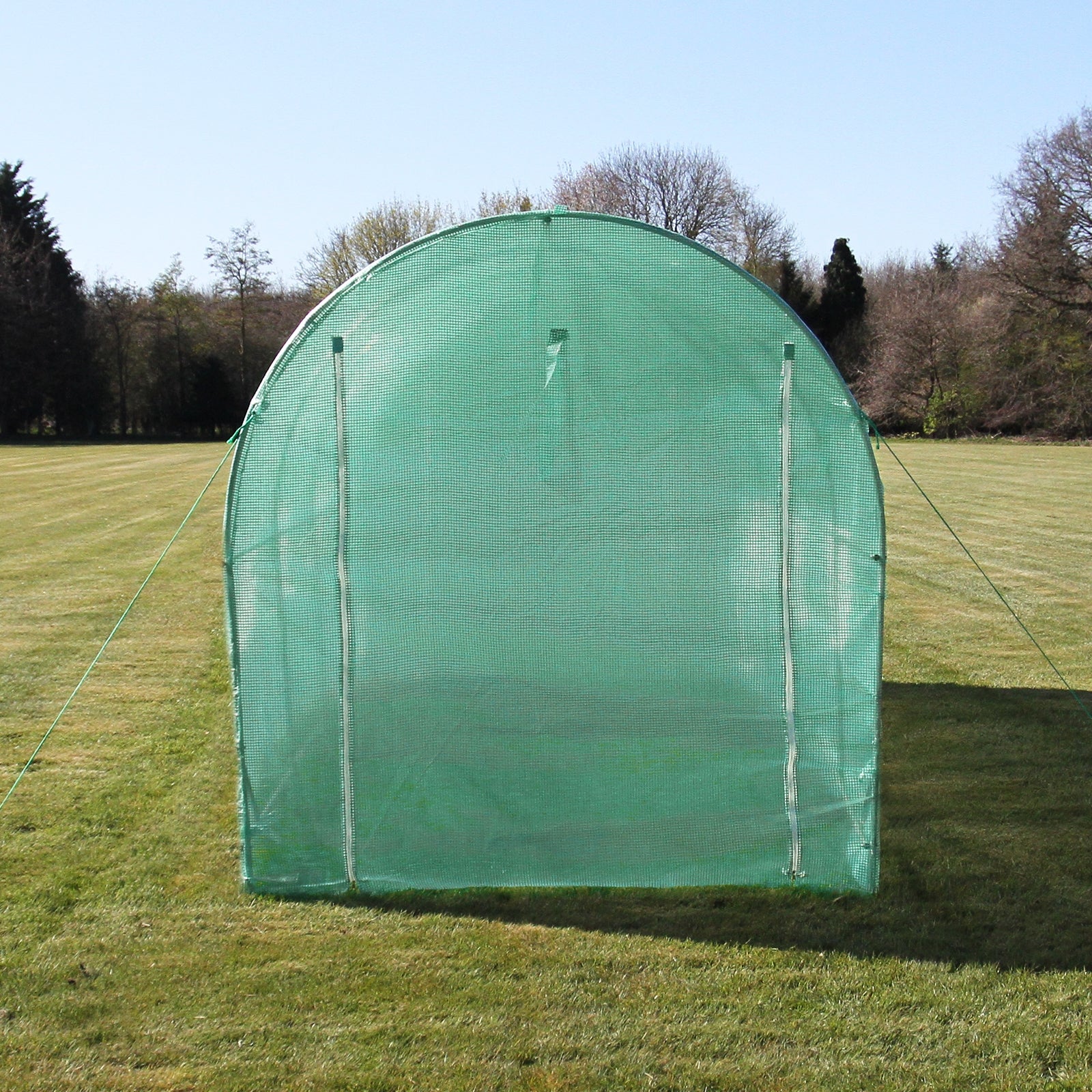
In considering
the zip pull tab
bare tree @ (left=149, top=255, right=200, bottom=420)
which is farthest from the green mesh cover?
bare tree @ (left=149, top=255, right=200, bottom=420)

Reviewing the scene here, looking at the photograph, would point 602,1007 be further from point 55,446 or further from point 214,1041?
point 55,446

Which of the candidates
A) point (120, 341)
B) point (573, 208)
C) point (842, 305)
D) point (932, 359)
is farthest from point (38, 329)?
point (932, 359)

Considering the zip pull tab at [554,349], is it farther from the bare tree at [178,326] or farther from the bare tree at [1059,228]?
the bare tree at [178,326]

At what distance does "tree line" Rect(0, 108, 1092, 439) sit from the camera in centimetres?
3916

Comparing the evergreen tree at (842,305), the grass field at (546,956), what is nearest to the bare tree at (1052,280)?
the evergreen tree at (842,305)

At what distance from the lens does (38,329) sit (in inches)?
1863

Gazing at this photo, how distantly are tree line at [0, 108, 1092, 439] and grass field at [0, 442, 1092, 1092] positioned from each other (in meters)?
35.7

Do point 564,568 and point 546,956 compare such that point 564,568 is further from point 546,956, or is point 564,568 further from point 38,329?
point 38,329

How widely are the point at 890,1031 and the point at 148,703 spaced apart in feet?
18.9

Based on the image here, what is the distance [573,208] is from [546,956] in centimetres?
4245

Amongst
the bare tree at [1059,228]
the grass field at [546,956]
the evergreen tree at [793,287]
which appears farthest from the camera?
the evergreen tree at [793,287]

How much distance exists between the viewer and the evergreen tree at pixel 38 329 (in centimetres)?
4697

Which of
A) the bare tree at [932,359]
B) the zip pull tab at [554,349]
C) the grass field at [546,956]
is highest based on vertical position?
the bare tree at [932,359]

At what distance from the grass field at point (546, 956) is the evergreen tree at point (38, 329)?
149 ft
